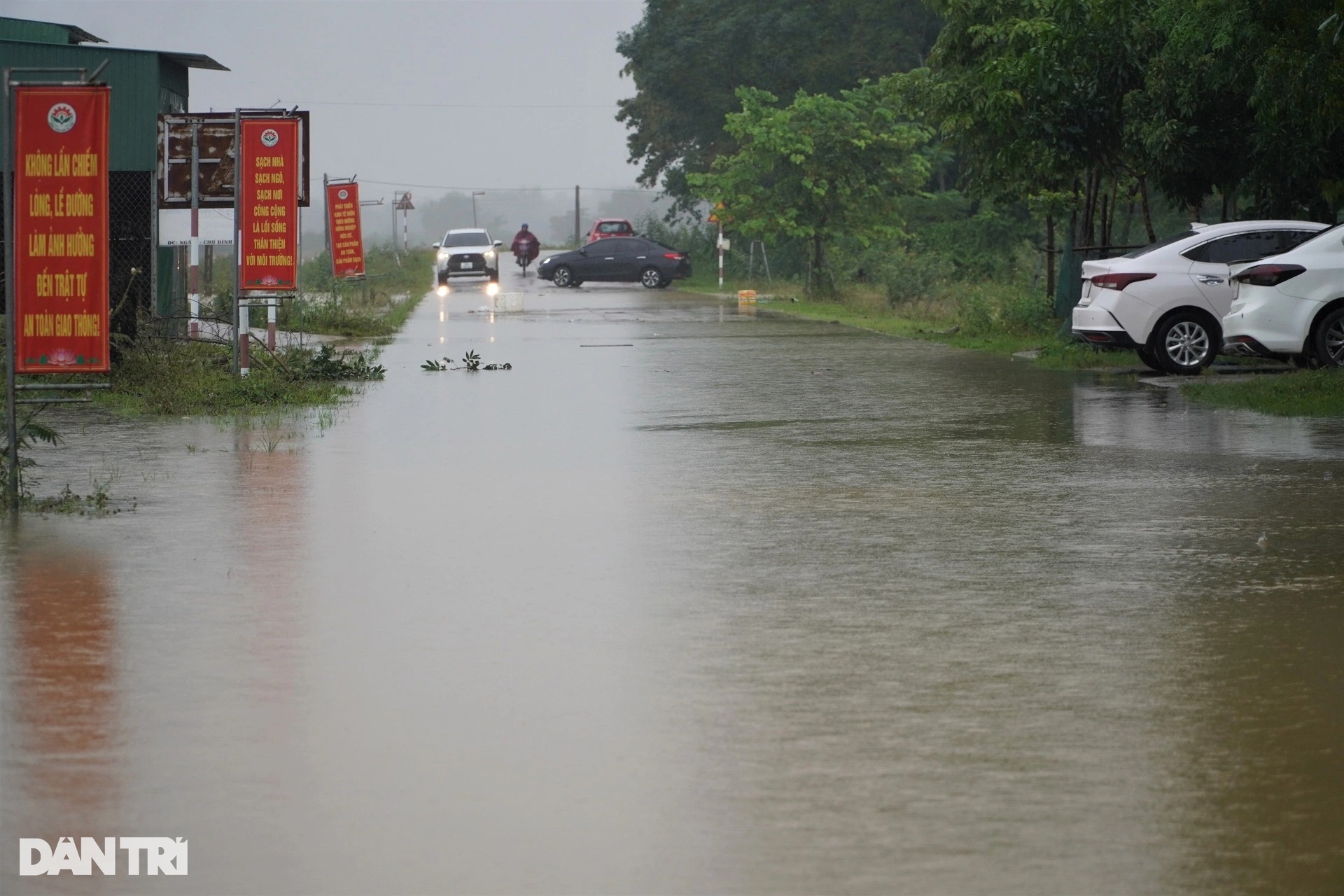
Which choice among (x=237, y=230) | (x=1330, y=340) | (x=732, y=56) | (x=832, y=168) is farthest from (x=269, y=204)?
(x=732, y=56)

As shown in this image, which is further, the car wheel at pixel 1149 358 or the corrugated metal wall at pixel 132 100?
the corrugated metal wall at pixel 132 100

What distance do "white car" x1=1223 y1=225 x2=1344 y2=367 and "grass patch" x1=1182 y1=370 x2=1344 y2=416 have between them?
0.35 meters

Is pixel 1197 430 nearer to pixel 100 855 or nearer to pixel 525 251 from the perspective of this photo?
pixel 100 855

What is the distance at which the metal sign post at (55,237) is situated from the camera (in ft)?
38.5

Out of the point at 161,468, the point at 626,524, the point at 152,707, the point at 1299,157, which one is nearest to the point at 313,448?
the point at 161,468

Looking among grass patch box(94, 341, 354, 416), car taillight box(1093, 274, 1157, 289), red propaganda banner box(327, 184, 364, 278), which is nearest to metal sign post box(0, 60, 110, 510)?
grass patch box(94, 341, 354, 416)

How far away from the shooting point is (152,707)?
6.83m

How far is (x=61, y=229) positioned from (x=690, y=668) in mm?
6289

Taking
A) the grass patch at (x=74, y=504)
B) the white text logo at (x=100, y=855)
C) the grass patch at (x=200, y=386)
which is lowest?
the white text logo at (x=100, y=855)

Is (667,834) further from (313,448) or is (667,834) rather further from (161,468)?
(313,448)

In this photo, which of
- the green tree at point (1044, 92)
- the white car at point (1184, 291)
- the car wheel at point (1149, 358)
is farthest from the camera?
the green tree at point (1044, 92)

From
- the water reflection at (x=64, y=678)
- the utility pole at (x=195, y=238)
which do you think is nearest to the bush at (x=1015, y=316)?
the utility pole at (x=195, y=238)

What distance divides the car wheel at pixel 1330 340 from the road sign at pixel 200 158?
1157cm

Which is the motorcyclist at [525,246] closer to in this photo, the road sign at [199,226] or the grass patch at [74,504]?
the road sign at [199,226]
